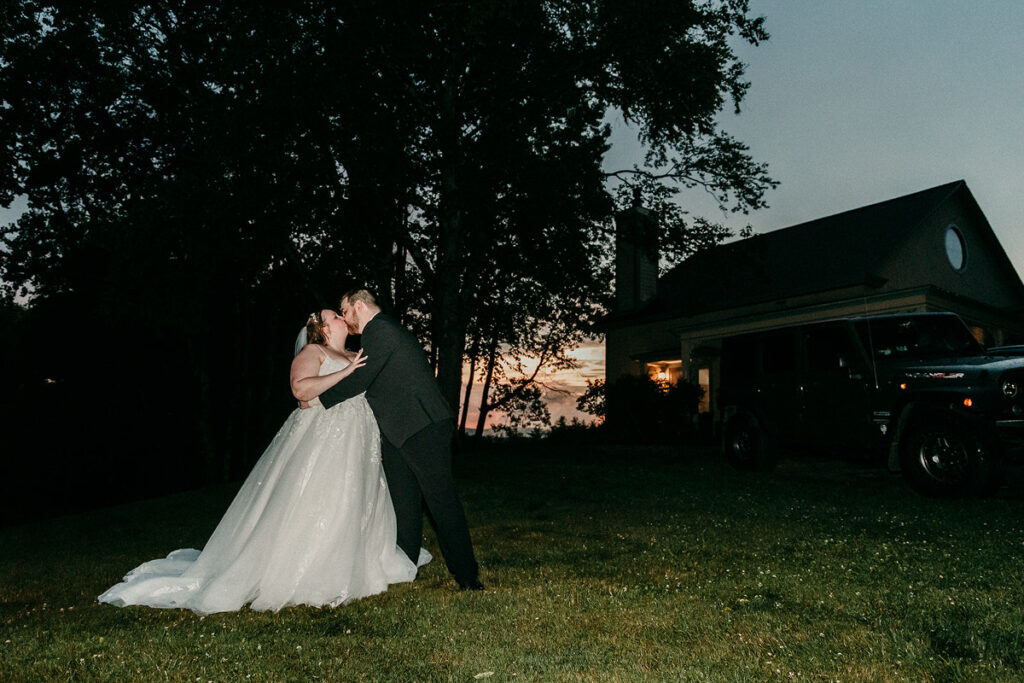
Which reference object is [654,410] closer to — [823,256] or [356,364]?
[823,256]

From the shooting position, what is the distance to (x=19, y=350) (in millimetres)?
24516

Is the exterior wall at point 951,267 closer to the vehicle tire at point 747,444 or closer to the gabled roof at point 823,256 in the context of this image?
the gabled roof at point 823,256

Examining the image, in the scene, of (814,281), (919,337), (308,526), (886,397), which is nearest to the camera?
(308,526)

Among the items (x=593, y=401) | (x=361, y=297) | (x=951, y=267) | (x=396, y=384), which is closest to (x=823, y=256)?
(x=951, y=267)

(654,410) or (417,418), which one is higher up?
(417,418)

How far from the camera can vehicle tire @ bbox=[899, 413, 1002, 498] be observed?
816 centimetres

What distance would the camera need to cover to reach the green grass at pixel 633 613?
3502 mm

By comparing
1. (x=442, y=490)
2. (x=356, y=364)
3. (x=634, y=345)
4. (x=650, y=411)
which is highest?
(x=634, y=345)

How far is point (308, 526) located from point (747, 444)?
28.9ft

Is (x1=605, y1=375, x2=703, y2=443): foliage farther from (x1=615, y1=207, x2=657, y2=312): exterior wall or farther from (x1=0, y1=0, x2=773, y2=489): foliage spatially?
(x1=615, y1=207, x2=657, y2=312): exterior wall

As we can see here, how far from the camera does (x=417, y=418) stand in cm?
498

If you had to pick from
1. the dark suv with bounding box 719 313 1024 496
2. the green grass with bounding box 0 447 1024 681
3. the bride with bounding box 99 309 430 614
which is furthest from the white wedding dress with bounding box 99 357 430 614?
the dark suv with bounding box 719 313 1024 496

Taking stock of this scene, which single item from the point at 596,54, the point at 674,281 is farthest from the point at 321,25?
the point at 674,281

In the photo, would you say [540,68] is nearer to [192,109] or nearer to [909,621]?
[192,109]
